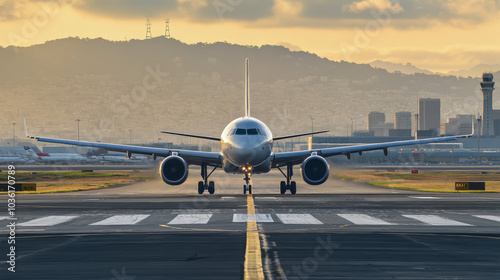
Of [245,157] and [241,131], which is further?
[241,131]

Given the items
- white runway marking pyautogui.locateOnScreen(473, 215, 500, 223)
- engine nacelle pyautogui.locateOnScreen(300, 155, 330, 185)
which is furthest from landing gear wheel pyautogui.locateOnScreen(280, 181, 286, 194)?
white runway marking pyautogui.locateOnScreen(473, 215, 500, 223)

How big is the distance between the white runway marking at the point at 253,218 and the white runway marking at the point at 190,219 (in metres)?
1.18

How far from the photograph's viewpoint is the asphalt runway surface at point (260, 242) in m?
14.0

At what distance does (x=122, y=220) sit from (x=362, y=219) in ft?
30.8

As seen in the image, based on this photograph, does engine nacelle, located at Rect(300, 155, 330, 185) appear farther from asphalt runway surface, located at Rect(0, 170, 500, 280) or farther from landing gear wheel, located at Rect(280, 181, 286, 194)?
asphalt runway surface, located at Rect(0, 170, 500, 280)

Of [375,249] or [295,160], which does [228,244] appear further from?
[295,160]

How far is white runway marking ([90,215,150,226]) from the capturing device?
1020 inches

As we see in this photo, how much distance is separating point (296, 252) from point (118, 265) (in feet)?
14.4

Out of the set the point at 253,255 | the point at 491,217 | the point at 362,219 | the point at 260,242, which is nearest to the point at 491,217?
the point at 491,217

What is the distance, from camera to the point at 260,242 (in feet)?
62.9

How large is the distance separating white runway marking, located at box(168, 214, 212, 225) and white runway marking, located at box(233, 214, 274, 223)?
118 cm

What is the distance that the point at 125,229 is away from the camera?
23.5m

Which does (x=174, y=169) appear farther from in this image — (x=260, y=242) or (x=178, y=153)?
(x=260, y=242)

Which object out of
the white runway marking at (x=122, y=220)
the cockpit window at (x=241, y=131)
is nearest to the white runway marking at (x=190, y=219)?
the white runway marking at (x=122, y=220)
